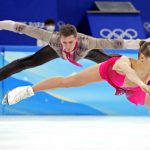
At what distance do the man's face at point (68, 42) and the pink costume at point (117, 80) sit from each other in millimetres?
666

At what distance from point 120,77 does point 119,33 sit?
621cm

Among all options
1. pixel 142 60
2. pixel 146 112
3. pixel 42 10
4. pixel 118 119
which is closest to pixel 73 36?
pixel 142 60

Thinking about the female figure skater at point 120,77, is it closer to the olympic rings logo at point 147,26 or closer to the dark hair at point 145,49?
the dark hair at point 145,49

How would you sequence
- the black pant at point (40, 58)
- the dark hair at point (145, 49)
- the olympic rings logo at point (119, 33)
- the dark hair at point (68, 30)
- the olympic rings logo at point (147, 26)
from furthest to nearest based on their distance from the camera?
the olympic rings logo at point (147, 26), the olympic rings logo at point (119, 33), the black pant at point (40, 58), the dark hair at point (68, 30), the dark hair at point (145, 49)

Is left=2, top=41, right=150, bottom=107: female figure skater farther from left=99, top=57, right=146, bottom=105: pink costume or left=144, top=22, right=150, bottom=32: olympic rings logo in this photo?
left=144, top=22, right=150, bottom=32: olympic rings logo

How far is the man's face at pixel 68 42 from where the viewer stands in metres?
5.43

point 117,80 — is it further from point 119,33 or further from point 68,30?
point 119,33

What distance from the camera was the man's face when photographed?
17.8 ft

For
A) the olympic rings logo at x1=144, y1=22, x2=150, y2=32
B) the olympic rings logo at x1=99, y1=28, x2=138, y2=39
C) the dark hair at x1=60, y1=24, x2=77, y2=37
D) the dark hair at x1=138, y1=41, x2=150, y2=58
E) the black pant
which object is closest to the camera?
the dark hair at x1=138, y1=41, x2=150, y2=58

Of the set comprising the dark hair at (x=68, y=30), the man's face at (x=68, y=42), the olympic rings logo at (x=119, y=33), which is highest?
the dark hair at (x=68, y=30)

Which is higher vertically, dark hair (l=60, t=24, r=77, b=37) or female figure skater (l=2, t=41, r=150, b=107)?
dark hair (l=60, t=24, r=77, b=37)

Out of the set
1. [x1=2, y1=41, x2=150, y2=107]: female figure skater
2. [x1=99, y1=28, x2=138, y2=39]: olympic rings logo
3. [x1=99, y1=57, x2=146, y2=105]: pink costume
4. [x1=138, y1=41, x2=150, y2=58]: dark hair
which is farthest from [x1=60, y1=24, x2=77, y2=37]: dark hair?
[x1=99, y1=28, x2=138, y2=39]: olympic rings logo

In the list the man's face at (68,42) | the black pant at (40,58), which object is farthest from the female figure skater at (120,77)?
the black pant at (40,58)

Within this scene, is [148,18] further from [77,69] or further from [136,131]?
[136,131]
